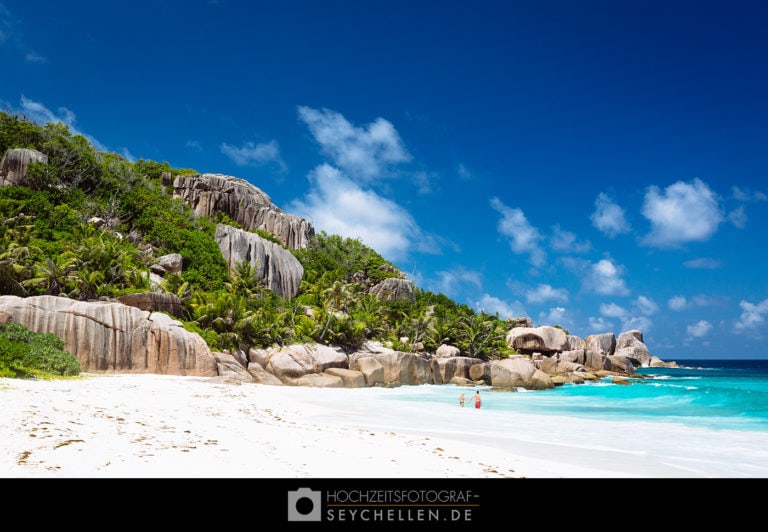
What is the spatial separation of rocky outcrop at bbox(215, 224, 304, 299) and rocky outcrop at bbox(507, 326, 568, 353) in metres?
26.1

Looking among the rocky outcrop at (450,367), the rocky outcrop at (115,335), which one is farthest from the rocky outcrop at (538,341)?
the rocky outcrop at (115,335)

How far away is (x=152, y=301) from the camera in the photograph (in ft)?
93.0

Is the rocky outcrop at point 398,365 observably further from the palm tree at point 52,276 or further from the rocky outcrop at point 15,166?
the rocky outcrop at point 15,166

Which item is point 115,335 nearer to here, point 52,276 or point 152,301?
point 152,301

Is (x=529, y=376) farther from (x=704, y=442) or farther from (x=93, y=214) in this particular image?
(x=93, y=214)

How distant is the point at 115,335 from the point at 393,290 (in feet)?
117

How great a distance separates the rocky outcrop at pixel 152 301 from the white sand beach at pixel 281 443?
12744mm

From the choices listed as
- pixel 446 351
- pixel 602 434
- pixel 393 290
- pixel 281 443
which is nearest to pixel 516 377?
pixel 446 351

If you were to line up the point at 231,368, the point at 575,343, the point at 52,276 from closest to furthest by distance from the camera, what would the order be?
1. the point at 52,276
2. the point at 231,368
3. the point at 575,343

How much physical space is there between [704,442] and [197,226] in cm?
4541

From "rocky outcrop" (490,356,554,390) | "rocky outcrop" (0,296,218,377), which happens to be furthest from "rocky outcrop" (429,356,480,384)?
"rocky outcrop" (0,296,218,377)
